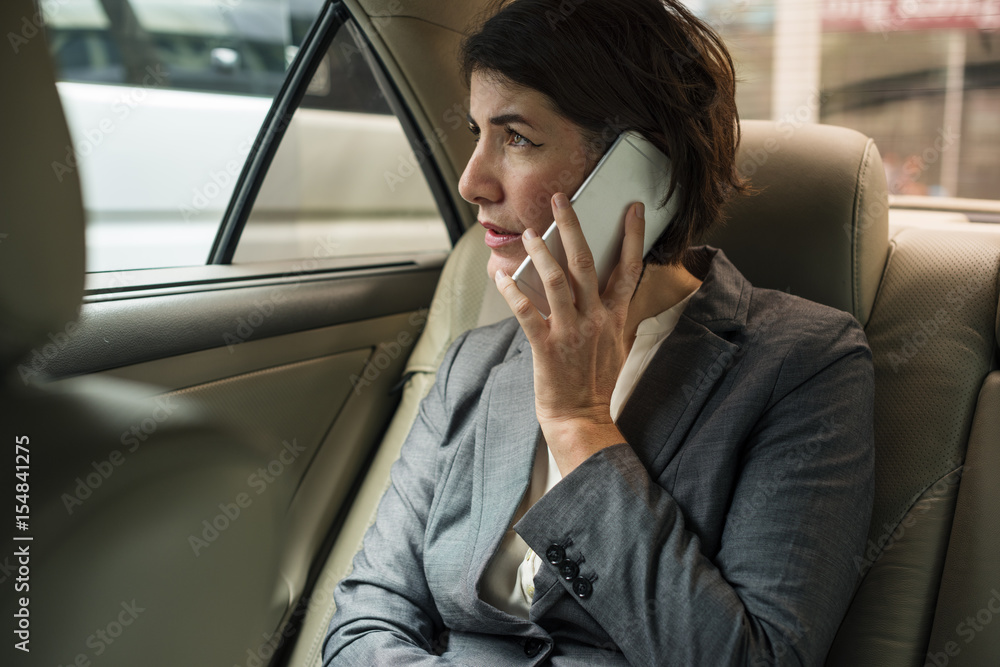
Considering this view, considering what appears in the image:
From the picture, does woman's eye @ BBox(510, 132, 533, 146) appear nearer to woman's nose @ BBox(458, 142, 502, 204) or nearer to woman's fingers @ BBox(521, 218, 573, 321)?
woman's nose @ BBox(458, 142, 502, 204)

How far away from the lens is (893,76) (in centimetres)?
160

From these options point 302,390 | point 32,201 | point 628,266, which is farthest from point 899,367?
point 32,201

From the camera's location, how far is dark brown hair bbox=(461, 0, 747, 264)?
1101 mm

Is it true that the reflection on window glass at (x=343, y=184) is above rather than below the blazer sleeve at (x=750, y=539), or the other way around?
above

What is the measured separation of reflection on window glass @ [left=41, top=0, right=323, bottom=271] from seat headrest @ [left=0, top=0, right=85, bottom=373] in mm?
395

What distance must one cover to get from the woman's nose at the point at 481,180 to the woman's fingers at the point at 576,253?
0.12 m

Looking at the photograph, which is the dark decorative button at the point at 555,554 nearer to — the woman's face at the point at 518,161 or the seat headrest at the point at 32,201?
the woman's face at the point at 518,161

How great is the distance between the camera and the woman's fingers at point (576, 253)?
1054 millimetres

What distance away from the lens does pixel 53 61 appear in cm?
103

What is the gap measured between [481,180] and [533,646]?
724 millimetres

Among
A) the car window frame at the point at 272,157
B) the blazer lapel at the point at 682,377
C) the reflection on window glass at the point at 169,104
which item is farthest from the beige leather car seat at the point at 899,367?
the reflection on window glass at the point at 169,104

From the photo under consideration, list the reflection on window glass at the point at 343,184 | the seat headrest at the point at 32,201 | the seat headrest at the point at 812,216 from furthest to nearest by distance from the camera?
the reflection on window glass at the point at 343,184
the seat headrest at the point at 812,216
the seat headrest at the point at 32,201

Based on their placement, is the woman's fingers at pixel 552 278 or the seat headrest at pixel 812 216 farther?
the seat headrest at pixel 812 216

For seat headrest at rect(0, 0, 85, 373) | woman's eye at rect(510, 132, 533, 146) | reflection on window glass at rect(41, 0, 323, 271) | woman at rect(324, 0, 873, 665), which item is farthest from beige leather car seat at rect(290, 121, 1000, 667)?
reflection on window glass at rect(41, 0, 323, 271)
